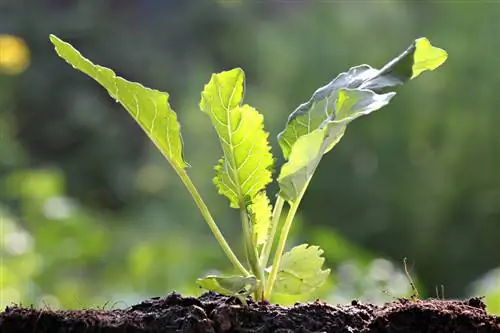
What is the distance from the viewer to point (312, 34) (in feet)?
10.2

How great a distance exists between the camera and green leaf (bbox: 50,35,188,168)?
637 mm

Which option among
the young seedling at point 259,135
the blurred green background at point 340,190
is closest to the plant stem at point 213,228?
the young seedling at point 259,135

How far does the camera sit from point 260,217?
700 mm

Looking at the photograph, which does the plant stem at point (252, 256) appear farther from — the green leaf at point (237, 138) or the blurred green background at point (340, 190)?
the blurred green background at point (340, 190)

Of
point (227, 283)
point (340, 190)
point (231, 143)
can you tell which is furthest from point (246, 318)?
point (340, 190)

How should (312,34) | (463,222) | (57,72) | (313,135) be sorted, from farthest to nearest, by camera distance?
(57,72), (312,34), (463,222), (313,135)

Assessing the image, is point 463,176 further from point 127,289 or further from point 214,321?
point 214,321

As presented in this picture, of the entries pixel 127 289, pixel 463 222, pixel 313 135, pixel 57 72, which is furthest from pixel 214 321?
pixel 57 72

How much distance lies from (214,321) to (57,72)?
3.86 metres

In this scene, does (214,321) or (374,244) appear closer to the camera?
(214,321)

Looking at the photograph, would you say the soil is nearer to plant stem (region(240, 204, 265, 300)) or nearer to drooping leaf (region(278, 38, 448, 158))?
plant stem (region(240, 204, 265, 300))

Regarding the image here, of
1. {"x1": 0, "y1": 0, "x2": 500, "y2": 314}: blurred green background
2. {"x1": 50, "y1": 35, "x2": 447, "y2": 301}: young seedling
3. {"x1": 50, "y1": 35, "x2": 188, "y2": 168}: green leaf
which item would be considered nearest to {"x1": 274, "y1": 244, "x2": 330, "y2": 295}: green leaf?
{"x1": 50, "y1": 35, "x2": 447, "y2": 301}: young seedling

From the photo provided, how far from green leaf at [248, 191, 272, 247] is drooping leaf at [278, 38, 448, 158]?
0.14 feet

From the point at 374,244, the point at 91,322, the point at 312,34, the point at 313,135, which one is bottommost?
the point at 91,322
